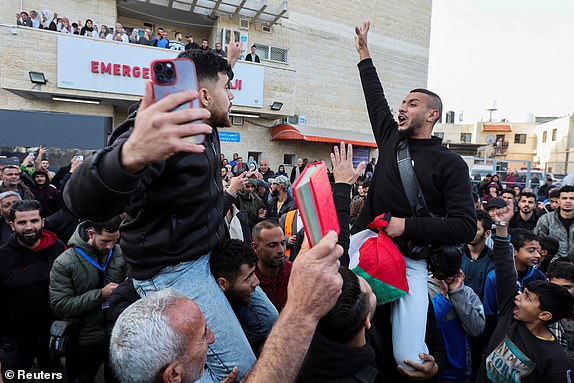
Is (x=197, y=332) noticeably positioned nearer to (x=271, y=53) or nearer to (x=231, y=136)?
(x=231, y=136)

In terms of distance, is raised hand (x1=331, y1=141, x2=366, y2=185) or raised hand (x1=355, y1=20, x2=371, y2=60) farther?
raised hand (x1=355, y1=20, x2=371, y2=60)

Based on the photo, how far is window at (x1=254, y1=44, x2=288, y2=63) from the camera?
1989 centimetres

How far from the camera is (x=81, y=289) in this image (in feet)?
11.7

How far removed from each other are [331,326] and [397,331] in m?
0.80

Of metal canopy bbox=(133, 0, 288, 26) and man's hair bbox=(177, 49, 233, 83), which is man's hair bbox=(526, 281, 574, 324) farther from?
metal canopy bbox=(133, 0, 288, 26)

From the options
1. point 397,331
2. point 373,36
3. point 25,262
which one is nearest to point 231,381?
point 397,331

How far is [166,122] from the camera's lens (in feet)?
3.35

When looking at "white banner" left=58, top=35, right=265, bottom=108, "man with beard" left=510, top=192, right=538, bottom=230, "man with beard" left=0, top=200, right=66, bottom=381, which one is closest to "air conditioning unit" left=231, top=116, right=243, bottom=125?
"white banner" left=58, top=35, right=265, bottom=108

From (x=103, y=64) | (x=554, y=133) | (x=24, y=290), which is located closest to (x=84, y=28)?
(x=103, y=64)

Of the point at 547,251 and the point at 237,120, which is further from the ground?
the point at 237,120

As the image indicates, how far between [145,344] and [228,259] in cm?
83

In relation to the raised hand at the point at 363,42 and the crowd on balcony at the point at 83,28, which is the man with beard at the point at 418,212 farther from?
the crowd on balcony at the point at 83,28

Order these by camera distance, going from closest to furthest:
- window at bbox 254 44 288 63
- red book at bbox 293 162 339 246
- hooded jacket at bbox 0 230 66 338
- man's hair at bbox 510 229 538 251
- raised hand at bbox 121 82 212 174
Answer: raised hand at bbox 121 82 212 174
red book at bbox 293 162 339 246
hooded jacket at bbox 0 230 66 338
man's hair at bbox 510 229 538 251
window at bbox 254 44 288 63

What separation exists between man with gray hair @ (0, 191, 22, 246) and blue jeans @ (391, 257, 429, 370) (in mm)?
4523
